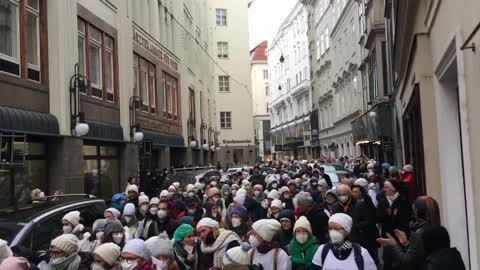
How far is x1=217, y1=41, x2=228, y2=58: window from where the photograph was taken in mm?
62188

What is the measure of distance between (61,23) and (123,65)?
20.3ft

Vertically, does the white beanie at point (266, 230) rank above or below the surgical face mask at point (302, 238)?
above

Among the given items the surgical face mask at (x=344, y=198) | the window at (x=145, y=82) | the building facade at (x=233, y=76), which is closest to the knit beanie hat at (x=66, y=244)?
the surgical face mask at (x=344, y=198)

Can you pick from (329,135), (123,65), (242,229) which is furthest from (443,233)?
(329,135)

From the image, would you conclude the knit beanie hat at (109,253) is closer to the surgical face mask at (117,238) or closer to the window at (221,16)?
the surgical face mask at (117,238)

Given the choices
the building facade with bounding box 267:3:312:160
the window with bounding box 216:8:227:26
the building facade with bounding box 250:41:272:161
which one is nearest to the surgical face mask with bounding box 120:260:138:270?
the window with bounding box 216:8:227:26

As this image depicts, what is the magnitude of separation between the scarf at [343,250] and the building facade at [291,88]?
2344 inches

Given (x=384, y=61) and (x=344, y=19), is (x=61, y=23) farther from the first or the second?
(x=344, y=19)

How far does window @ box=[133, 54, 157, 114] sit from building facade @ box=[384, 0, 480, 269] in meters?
16.0

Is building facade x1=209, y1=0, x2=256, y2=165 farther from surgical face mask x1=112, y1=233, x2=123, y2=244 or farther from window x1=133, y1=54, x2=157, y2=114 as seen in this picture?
surgical face mask x1=112, y1=233, x2=123, y2=244

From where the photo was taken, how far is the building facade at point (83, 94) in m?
14.6

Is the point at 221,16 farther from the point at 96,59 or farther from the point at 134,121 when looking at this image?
the point at 96,59

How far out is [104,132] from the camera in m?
20.0

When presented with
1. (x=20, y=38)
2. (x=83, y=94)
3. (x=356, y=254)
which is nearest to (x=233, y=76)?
(x=83, y=94)
